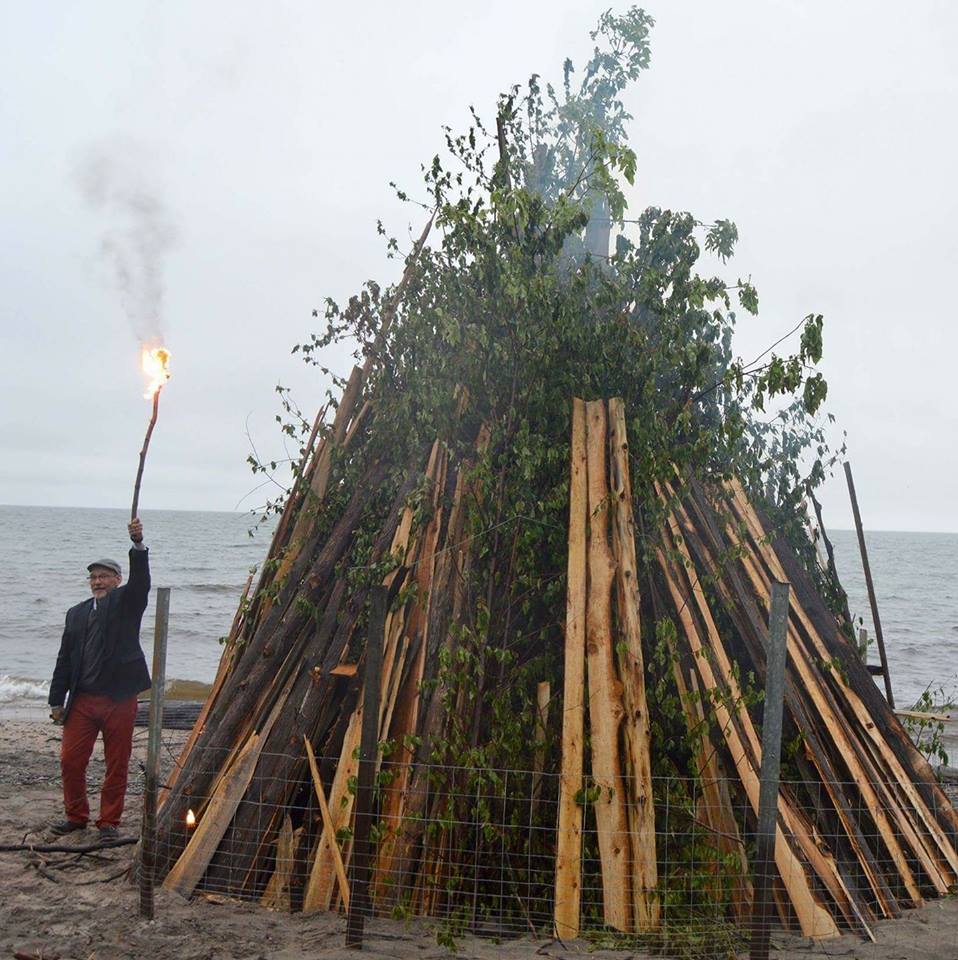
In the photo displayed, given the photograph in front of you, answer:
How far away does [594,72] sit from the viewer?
1563 cm

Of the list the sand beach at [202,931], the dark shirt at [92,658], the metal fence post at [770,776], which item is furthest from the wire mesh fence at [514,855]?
the dark shirt at [92,658]

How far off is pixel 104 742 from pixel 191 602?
2767 centimetres

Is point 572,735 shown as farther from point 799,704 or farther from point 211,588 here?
point 211,588

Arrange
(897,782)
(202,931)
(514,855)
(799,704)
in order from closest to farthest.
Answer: (202,931), (514,855), (799,704), (897,782)

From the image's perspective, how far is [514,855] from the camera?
5.58 meters

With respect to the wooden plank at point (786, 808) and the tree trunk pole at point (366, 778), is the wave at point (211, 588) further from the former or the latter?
the tree trunk pole at point (366, 778)

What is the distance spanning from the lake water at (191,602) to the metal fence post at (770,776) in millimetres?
5581

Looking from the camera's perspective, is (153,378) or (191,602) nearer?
(153,378)

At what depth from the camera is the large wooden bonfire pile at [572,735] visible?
18.5 feet

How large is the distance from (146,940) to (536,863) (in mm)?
2122

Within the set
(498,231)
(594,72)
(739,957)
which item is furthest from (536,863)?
(594,72)

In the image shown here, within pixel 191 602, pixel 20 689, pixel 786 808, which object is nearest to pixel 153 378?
pixel 786 808

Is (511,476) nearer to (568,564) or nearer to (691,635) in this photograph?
(568,564)

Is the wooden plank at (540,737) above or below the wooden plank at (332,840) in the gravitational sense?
above
